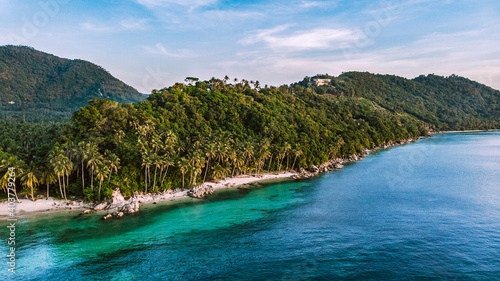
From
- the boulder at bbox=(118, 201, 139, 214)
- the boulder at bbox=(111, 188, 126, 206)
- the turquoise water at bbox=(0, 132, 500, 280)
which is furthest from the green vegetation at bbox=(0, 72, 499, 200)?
the turquoise water at bbox=(0, 132, 500, 280)

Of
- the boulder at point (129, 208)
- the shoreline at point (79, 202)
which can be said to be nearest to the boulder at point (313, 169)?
the shoreline at point (79, 202)

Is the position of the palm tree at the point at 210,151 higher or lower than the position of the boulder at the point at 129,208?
higher

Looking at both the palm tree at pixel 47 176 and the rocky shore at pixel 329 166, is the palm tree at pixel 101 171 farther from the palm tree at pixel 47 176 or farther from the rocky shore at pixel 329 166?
the rocky shore at pixel 329 166

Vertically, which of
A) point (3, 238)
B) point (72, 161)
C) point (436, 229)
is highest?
point (72, 161)

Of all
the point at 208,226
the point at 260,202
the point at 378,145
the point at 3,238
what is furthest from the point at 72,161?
→ the point at 378,145

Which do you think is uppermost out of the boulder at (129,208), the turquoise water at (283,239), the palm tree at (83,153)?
the palm tree at (83,153)

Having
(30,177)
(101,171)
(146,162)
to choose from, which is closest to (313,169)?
(146,162)

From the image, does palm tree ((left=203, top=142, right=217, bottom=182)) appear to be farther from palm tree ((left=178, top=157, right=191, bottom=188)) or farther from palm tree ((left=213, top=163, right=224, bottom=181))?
palm tree ((left=178, top=157, right=191, bottom=188))

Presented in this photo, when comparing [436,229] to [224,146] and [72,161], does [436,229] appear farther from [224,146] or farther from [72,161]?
[72,161]
